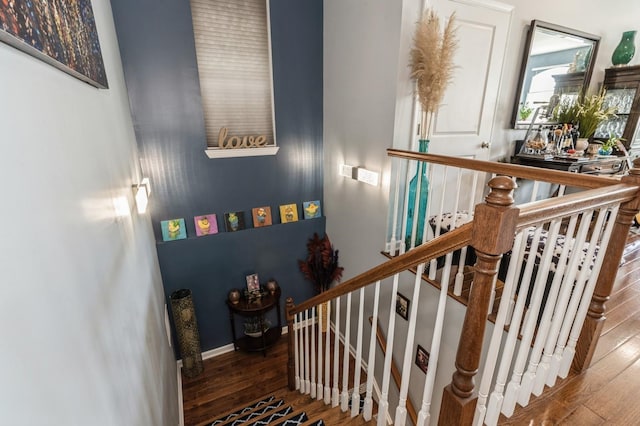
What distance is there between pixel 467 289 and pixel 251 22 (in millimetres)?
3168

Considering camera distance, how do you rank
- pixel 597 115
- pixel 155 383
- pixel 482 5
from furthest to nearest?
pixel 597 115
pixel 482 5
pixel 155 383

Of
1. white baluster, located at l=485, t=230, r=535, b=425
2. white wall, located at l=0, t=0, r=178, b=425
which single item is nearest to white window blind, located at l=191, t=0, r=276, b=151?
white wall, located at l=0, t=0, r=178, b=425

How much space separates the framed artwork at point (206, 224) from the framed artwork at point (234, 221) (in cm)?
12

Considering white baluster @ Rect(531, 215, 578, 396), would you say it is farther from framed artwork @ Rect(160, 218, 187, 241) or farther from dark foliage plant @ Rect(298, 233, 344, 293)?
framed artwork @ Rect(160, 218, 187, 241)

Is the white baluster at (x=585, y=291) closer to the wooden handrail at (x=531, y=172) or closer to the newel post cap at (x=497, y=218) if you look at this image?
the wooden handrail at (x=531, y=172)

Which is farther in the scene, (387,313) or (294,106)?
(294,106)

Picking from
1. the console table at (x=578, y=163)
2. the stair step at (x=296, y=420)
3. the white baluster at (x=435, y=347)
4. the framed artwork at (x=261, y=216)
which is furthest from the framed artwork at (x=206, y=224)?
the console table at (x=578, y=163)

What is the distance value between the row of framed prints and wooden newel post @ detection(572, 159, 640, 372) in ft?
9.04

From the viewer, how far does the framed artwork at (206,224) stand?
3.22 metres

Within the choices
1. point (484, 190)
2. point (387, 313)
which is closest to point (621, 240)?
point (484, 190)

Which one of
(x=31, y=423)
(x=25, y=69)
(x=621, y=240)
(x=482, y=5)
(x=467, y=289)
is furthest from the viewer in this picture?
(x=482, y=5)

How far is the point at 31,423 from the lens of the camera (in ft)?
1.99

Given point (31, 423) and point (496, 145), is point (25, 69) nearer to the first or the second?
point (31, 423)

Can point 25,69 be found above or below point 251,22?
below
